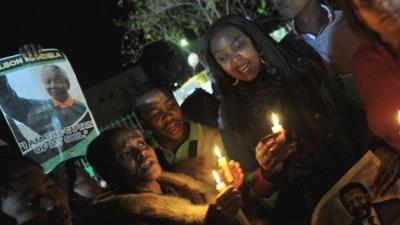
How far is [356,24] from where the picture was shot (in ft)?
9.14

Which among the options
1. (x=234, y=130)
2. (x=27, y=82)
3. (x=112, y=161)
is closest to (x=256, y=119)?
(x=234, y=130)

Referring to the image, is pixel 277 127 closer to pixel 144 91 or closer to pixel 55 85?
pixel 144 91

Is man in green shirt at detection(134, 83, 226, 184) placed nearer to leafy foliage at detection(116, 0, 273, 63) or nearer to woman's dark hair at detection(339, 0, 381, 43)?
A: woman's dark hair at detection(339, 0, 381, 43)

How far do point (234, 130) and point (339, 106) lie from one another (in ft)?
2.88

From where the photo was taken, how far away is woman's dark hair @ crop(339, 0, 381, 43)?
271cm

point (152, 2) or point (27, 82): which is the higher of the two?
point (152, 2)

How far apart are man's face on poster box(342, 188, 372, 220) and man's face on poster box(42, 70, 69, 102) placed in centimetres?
530

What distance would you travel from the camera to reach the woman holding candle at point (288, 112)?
3.32 meters

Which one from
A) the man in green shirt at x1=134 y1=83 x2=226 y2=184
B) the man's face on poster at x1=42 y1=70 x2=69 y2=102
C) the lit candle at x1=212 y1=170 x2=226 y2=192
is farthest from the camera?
the man's face on poster at x1=42 y1=70 x2=69 y2=102

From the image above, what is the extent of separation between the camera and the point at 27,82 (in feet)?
21.0

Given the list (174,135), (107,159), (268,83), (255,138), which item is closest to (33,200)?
(107,159)

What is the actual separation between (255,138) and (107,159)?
1296 millimetres

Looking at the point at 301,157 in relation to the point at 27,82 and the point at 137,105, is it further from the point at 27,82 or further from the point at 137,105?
the point at 27,82

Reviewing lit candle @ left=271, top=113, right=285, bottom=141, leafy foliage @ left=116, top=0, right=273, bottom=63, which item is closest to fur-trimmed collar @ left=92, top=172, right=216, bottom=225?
lit candle @ left=271, top=113, right=285, bottom=141
